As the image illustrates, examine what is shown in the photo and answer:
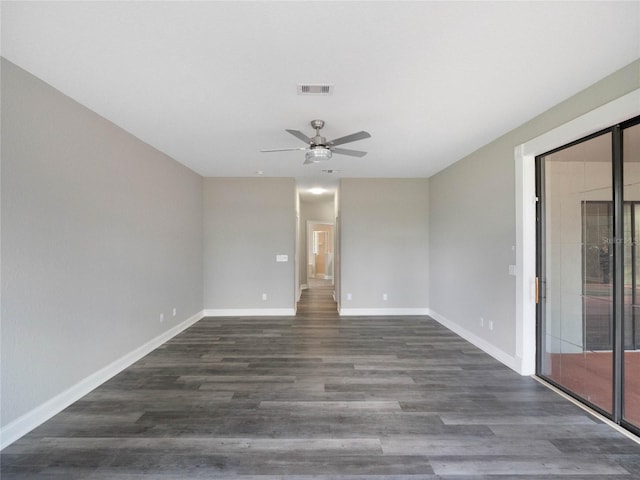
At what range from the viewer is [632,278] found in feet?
6.99

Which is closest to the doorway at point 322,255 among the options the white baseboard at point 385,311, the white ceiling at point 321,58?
the white baseboard at point 385,311

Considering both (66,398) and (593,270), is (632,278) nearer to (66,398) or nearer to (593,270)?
(593,270)

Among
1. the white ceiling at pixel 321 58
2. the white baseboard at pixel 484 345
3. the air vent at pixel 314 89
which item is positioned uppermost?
the white ceiling at pixel 321 58

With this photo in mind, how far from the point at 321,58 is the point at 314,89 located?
0.38 meters

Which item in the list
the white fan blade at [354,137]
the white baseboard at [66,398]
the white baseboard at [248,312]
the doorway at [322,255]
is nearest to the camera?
the white baseboard at [66,398]

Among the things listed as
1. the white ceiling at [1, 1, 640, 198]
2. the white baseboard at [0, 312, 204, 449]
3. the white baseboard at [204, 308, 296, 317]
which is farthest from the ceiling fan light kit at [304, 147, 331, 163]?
the white baseboard at [204, 308, 296, 317]

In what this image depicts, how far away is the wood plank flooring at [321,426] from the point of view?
1795 millimetres

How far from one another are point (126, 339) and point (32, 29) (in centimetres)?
293

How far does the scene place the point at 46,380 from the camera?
2.25m

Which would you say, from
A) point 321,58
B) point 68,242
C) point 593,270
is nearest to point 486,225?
point 593,270

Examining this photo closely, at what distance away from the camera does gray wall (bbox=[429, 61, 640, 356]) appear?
2.52 metres

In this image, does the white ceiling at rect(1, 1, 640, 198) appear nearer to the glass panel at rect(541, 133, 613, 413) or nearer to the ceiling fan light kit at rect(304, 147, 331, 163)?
the ceiling fan light kit at rect(304, 147, 331, 163)

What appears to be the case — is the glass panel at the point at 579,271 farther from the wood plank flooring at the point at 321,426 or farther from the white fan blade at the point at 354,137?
the white fan blade at the point at 354,137

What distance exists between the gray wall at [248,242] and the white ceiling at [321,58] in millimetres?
2460
